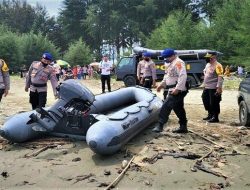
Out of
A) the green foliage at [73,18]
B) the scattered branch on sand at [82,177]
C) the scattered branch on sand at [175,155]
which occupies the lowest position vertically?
the scattered branch on sand at [82,177]

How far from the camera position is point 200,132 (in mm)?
8867

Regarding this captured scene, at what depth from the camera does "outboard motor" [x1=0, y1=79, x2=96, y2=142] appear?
314 inches

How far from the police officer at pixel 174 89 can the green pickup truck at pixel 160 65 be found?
14.3 metres

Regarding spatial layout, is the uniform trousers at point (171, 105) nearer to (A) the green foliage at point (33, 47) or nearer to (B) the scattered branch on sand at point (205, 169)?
(B) the scattered branch on sand at point (205, 169)

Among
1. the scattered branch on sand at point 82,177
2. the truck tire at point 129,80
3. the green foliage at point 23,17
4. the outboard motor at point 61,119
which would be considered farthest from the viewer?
the green foliage at point 23,17

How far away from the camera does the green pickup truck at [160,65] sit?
23.5 m

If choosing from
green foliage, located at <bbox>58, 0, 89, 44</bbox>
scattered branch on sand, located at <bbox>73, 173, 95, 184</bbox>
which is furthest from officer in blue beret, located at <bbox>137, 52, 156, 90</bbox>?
green foliage, located at <bbox>58, 0, 89, 44</bbox>

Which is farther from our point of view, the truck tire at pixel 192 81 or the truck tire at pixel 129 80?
→ the truck tire at pixel 129 80

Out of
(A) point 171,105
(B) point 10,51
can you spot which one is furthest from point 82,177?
(B) point 10,51

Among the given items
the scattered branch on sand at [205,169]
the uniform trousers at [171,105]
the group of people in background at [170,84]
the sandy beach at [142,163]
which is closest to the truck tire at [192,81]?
the group of people in background at [170,84]

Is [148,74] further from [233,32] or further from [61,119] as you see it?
[233,32]

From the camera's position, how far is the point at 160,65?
24984 mm

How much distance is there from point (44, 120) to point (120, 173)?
2.37m

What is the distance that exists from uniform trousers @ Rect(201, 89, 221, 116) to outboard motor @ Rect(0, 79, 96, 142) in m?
3.27
